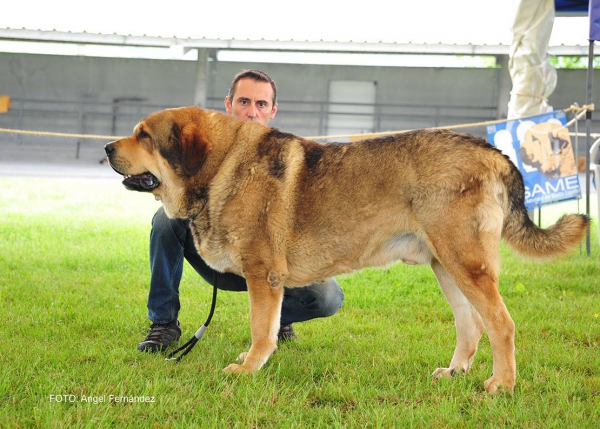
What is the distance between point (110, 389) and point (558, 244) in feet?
8.11

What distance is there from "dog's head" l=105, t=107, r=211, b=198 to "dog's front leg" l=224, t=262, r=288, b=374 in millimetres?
738

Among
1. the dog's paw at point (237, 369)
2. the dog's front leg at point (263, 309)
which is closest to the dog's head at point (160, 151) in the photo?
the dog's front leg at point (263, 309)

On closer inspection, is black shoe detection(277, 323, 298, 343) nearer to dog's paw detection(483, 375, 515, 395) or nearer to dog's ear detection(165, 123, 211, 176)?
dog's ear detection(165, 123, 211, 176)

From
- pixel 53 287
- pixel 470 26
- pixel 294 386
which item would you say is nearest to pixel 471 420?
pixel 294 386

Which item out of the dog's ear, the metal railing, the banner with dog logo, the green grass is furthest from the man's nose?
the metal railing

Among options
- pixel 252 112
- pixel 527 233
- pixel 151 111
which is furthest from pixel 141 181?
pixel 151 111

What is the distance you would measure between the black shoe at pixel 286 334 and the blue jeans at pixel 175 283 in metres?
0.13

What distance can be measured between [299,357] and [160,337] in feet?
3.04

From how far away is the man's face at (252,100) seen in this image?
4.86 metres

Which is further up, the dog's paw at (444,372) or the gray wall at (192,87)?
the gray wall at (192,87)

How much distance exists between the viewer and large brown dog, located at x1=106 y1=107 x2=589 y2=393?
3.35m

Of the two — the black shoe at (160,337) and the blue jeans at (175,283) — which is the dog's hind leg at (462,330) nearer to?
the blue jeans at (175,283)

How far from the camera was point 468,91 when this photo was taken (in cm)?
2684

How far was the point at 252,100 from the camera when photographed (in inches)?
191
